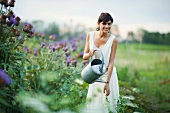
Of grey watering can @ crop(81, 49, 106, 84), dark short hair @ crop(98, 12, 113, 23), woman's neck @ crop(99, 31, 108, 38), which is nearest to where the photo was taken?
grey watering can @ crop(81, 49, 106, 84)

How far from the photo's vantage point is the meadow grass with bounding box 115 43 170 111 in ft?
24.2

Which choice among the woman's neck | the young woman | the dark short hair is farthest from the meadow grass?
the dark short hair

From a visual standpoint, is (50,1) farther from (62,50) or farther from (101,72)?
(101,72)

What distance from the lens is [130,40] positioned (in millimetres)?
11688

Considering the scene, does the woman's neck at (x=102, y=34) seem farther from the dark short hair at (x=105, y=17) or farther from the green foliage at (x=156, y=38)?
the green foliage at (x=156, y=38)

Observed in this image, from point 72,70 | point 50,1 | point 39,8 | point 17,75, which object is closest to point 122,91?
point 72,70

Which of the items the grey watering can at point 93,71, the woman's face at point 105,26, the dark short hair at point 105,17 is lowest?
the grey watering can at point 93,71

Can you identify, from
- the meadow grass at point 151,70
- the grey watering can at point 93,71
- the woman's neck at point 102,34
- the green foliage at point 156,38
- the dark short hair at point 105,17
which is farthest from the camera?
the green foliage at point 156,38

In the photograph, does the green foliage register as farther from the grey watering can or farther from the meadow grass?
the grey watering can

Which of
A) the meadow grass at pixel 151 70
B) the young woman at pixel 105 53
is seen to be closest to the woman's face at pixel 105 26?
the young woman at pixel 105 53

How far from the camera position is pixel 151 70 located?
1262 centimetres

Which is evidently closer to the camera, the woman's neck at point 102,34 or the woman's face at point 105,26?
the woman's face at point 105,26

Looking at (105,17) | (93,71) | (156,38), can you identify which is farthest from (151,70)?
(93,71)

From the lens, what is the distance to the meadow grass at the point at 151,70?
290 inches
